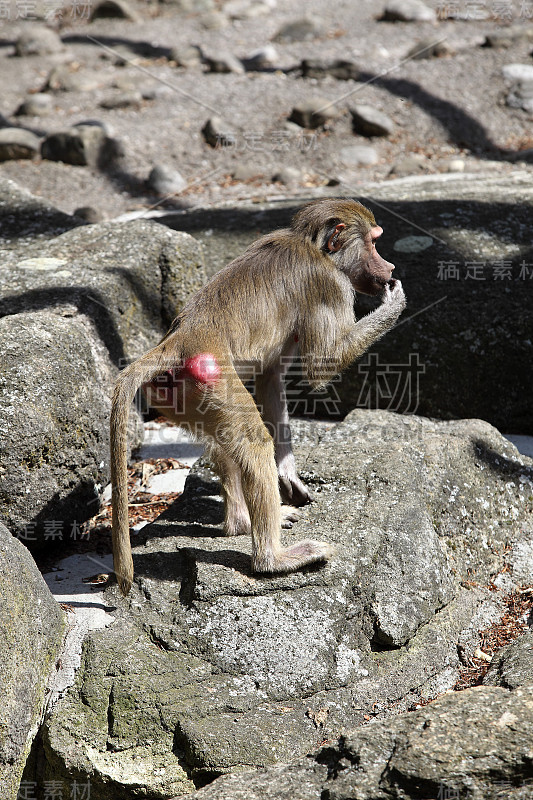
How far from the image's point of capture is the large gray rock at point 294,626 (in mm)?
3373

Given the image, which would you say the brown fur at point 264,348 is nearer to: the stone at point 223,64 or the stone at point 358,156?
the stone at point 358,156

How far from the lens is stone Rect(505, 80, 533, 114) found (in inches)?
501

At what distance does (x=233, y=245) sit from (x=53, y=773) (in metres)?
4.85

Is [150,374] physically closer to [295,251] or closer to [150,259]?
[295,251]

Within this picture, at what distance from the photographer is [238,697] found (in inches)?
138

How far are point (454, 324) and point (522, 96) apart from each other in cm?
805

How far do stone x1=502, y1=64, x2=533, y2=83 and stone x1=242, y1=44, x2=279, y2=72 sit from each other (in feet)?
12.4

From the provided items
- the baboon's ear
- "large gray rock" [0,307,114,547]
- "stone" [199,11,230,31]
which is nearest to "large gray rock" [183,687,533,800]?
"large gray rock" [0,307,114,547]

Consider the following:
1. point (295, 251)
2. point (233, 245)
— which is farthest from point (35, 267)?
point (295, 251)

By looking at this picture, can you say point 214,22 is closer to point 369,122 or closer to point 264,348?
point 369,122

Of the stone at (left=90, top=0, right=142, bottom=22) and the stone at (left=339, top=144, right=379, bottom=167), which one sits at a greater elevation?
the stone at (left=90, top=0, right=142, bottom=22)

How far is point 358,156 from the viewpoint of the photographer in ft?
38.5

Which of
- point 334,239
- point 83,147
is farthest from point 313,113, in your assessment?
point 334,239

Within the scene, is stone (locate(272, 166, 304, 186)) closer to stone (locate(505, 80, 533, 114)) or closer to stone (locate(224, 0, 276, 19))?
stone (locate(505, 80, 533, 114))
